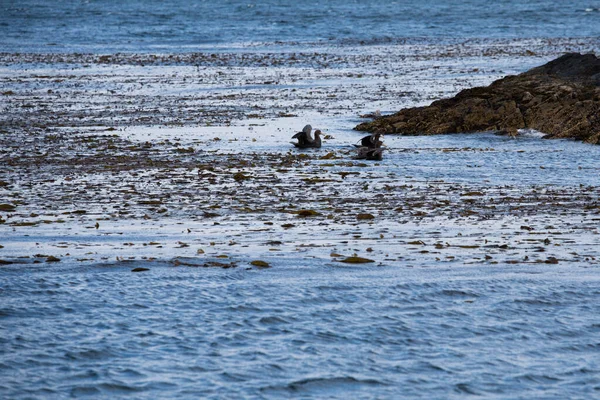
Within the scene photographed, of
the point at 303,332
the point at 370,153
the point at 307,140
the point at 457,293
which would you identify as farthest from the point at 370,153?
the point at 303,332

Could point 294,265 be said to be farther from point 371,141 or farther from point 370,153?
point 371,141

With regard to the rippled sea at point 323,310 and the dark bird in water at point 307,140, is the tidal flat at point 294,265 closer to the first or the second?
the rippled sea at point 323,310

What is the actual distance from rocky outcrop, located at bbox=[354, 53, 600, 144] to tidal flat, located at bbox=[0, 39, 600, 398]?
32.7 inches

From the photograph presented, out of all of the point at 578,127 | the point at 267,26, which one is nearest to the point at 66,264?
the point at 578,127

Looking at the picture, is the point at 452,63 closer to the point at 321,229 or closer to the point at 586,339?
the point at 321,229

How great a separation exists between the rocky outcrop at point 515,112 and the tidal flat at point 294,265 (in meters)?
0.83

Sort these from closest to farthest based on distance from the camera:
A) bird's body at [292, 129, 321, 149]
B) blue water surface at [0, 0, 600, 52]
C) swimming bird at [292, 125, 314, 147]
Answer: swimming bird at [292, 125, 314, 147]
bird's body at [292, 129, 321, 149]
blue water surface at [0, 0, 600, 52]

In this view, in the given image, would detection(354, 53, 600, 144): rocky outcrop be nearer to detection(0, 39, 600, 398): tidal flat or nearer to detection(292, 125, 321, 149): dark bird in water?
detection(0, 39, 600, 398): tidal flat

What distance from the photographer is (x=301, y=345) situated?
714 cm

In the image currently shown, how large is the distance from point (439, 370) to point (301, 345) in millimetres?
1096

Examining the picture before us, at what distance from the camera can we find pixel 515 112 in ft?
71.2

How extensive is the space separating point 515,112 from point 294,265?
13.6 metres

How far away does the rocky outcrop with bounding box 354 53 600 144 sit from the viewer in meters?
20.6

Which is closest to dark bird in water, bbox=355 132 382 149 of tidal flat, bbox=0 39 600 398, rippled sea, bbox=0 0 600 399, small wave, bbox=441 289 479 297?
tidal flat, bbox=0 39 600 398
